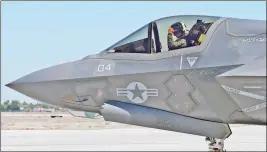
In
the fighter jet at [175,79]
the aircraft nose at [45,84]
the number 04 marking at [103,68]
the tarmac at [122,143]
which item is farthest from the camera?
the tarmac at [122,143]

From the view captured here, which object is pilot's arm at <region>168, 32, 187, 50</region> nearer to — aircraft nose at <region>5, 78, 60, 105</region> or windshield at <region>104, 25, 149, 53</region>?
windshield at <region>104, 25, 149, 53</region>

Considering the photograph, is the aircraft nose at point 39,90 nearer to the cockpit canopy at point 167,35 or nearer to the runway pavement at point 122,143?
the cockpit canopy at point 167,35

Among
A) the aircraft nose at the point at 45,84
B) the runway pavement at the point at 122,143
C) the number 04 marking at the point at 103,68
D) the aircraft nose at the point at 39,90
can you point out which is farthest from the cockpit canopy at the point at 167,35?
the runway pavement at the point at 122,143

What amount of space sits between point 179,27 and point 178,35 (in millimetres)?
177

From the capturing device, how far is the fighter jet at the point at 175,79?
23.0 ft

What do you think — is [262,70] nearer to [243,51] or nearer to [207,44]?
[243,51]

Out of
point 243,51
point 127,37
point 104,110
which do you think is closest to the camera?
point 243,51

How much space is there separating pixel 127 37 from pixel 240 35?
2156 millimetres

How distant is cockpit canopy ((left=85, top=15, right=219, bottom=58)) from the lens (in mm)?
7805

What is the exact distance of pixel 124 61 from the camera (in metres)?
7.95

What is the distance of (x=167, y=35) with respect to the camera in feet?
26.4

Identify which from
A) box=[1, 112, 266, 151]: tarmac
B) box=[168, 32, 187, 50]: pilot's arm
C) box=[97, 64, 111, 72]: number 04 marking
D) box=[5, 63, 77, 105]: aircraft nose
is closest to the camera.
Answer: box=[168, 32, 187, 50]: pilot's arm

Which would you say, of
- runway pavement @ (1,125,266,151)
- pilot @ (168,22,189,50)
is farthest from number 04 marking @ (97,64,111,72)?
runway pavement @ (1,125,266,151)

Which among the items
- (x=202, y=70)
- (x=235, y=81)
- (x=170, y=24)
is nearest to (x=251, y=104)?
(x=235, y=81)
